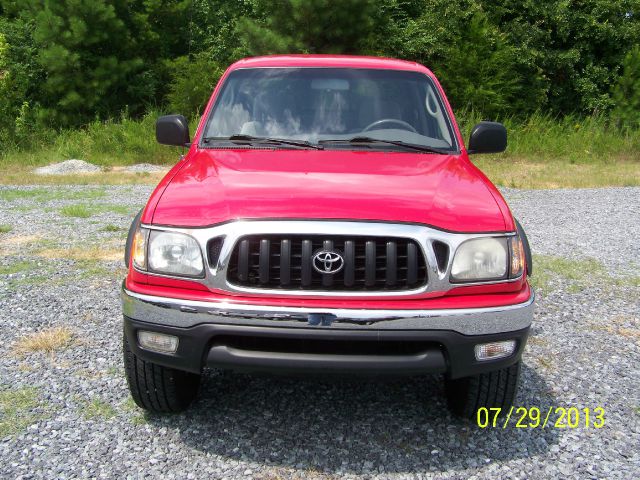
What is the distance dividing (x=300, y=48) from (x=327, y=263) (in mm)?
18059

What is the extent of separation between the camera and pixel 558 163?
18.9 meters

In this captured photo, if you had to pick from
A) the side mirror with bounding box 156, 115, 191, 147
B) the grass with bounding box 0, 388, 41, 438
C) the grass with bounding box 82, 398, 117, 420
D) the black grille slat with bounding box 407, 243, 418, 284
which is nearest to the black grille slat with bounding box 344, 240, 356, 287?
the black grille slat with bounding box 407, 243, 418, 284

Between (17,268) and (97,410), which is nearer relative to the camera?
(97,410)

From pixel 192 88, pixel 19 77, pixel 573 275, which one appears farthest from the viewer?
pixel 19 77

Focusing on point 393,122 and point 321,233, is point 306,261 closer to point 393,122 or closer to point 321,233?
point 321,233

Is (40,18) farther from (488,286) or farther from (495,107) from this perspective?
(488,286)

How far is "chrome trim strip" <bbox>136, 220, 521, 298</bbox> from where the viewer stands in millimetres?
2725

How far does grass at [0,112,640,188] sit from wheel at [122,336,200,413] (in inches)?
496

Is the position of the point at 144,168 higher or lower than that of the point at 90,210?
lower

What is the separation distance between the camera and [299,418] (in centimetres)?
335

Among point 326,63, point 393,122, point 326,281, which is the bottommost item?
point 326,281

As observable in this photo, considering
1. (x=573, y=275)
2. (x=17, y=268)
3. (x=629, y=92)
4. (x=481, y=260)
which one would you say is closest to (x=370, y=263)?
(x=481, y=260)

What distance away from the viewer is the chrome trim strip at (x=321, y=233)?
2.72 metres

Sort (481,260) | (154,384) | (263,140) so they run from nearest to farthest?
(481,260) < (154,384) < (263,140)
